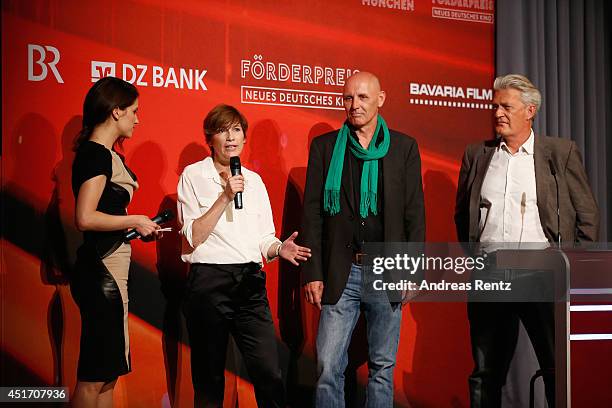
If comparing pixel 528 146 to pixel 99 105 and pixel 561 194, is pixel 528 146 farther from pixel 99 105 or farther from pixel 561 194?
pixel 99 105

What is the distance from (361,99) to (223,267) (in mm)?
1143

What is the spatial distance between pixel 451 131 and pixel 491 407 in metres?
2.00

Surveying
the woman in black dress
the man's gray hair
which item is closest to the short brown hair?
the woman in black dress

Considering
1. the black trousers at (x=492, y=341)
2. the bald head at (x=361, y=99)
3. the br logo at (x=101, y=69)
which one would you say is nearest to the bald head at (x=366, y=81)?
the bald head at (x=361, y=99)

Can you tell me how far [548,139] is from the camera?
153 inches

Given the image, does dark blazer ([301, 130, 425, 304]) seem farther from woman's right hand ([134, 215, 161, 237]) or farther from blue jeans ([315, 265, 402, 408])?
woman's right hand ([134, 215, 161, 237])

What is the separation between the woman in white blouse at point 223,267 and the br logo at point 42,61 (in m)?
1.05

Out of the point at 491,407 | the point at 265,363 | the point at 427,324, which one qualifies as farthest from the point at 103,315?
the point at 427,324

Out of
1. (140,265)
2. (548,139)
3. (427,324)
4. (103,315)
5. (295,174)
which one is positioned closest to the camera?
(103,315)

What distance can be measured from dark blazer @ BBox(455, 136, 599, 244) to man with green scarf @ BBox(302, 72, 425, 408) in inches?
15.8

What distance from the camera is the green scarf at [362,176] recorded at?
367 centimetres

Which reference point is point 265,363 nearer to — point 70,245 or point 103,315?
point 103,315

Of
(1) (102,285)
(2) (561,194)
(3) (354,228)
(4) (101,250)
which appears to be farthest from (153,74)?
(2) (561,194)

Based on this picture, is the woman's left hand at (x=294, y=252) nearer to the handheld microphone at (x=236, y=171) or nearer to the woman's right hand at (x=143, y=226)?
the handheld microphone at (x=236, y=171)
